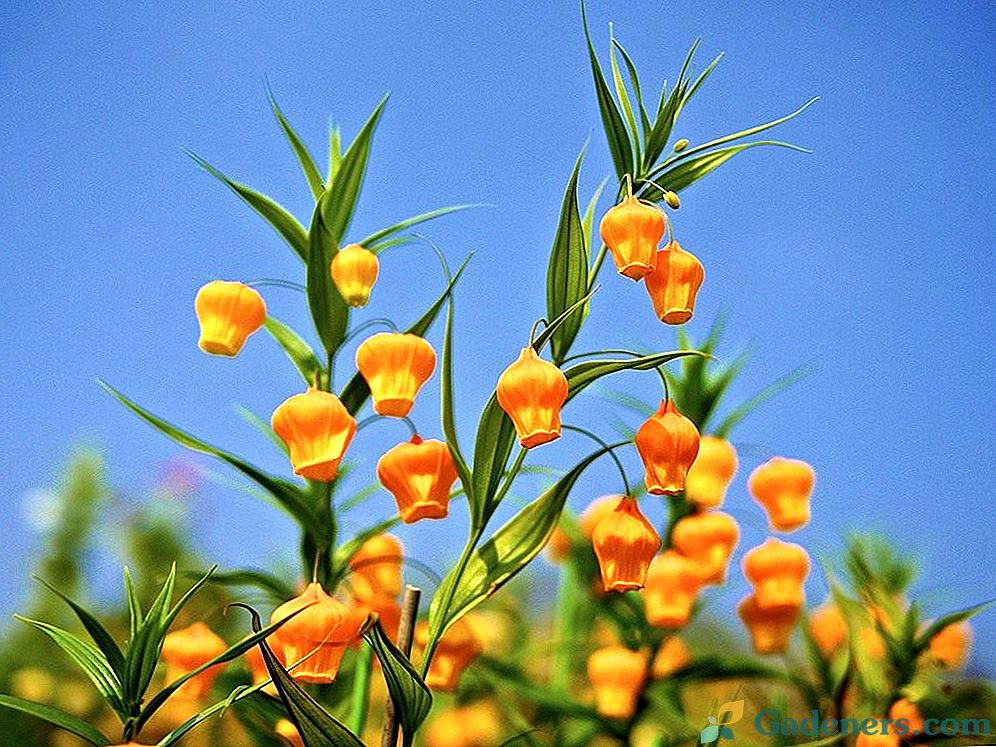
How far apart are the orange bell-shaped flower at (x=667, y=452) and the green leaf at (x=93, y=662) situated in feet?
1.45

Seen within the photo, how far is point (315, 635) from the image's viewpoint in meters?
0.90

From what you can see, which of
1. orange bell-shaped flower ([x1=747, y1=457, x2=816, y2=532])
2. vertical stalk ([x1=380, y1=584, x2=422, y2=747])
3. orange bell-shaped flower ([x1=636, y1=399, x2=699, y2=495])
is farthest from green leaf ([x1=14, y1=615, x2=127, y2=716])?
orange bell-shaped flower ([x1=747, y1=457, x2=816, y2=532])

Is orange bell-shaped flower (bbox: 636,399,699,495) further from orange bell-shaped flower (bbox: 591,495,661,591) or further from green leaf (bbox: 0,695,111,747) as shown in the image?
green leaf (bbox: 0,695,111,747)

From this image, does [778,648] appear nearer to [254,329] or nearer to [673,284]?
[673,284]

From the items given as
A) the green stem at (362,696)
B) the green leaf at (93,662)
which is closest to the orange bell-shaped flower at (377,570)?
the green stem at (362,696)

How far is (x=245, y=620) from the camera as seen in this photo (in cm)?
276

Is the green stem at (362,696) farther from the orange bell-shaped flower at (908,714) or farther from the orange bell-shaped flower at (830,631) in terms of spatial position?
the orange bell-shaped flower at (830,631)

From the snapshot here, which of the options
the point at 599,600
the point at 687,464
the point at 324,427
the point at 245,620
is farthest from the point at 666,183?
the point at 245,620

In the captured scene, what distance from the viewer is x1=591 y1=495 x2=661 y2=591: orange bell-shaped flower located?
0.97 meters

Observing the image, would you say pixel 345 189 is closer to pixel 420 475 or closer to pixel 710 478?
pixel 420 475

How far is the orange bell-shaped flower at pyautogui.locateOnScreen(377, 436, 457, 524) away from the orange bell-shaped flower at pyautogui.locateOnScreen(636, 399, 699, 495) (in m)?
0.17

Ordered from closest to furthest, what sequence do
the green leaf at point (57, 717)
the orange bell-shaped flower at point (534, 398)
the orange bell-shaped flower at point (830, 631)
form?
the green leaf at point (57, 717), the orange bell-shaped flower at point (534, 398), the orange bell-shaped flower at point (830, 631)

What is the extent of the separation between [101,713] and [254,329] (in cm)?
190

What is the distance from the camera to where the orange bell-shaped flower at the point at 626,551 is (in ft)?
3.19
